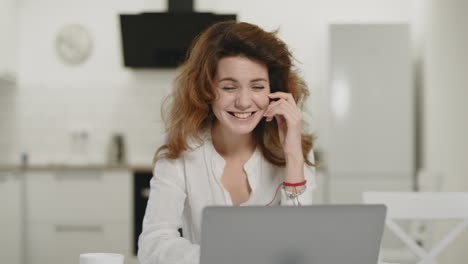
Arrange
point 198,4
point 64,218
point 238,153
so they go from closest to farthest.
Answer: point 238,153
point 64,218
point 198,4

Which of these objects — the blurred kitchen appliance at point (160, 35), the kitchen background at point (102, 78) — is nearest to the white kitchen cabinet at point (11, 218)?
the kitchen background at point (102, 78)

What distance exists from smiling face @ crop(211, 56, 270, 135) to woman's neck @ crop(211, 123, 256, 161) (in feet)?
0.58

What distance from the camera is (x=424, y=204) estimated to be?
1.70 meters

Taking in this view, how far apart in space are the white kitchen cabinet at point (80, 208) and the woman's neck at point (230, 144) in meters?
2.70

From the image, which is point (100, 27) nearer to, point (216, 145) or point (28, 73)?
point (28, 73)

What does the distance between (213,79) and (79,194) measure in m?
3.09

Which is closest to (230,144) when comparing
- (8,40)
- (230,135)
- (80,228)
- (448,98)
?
(230,135)

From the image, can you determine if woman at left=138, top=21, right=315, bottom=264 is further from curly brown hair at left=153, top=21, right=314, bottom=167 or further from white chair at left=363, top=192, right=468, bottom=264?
white chair at left=363, top=192, right=468, bottom=264

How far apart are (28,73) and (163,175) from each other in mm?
3795

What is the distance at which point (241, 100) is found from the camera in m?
1.53

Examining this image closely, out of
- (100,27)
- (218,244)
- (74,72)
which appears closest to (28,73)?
(74,72)

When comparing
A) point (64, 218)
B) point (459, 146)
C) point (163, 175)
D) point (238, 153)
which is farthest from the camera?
point (64, 218)

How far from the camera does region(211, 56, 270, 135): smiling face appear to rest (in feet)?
5.06

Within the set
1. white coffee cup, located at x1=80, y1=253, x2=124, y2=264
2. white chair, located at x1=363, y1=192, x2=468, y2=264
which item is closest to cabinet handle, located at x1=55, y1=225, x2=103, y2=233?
white chair, located at x1=363, y1=192, x2=468, y2=264
